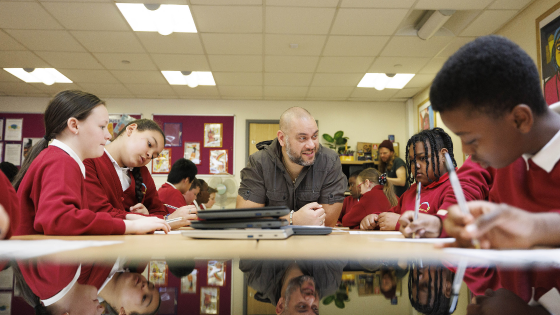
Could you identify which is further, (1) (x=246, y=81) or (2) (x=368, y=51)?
(1) (x=246, y=81)

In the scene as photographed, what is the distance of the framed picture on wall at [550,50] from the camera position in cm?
254

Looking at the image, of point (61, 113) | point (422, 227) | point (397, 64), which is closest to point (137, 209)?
point (61, 113)

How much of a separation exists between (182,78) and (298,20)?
7.14 ft

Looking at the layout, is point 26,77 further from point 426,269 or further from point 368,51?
point 426,269

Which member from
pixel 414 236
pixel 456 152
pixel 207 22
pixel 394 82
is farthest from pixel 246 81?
pixel 414 236

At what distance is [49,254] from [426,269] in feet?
1.89

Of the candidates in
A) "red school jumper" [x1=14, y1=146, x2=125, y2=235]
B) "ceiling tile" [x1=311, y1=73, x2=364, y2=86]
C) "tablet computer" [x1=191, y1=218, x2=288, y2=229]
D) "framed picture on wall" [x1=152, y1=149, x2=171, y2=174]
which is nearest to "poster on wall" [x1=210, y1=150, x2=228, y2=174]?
"framed picture on wall" [x1=152, y1=149, x2=171, y2=174]

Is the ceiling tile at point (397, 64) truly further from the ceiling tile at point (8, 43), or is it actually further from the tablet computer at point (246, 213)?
the ceiling tile at point (8, 43)

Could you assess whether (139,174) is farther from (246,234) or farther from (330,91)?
(330,91)

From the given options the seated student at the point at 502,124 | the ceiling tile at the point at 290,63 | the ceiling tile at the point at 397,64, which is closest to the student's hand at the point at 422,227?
the seated student at the point at 502,124

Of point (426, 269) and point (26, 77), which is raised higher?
point (26, 77)

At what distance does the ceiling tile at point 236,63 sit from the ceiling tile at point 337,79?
0.84 meters

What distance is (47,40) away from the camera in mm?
3553

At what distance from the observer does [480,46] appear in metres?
0.65
